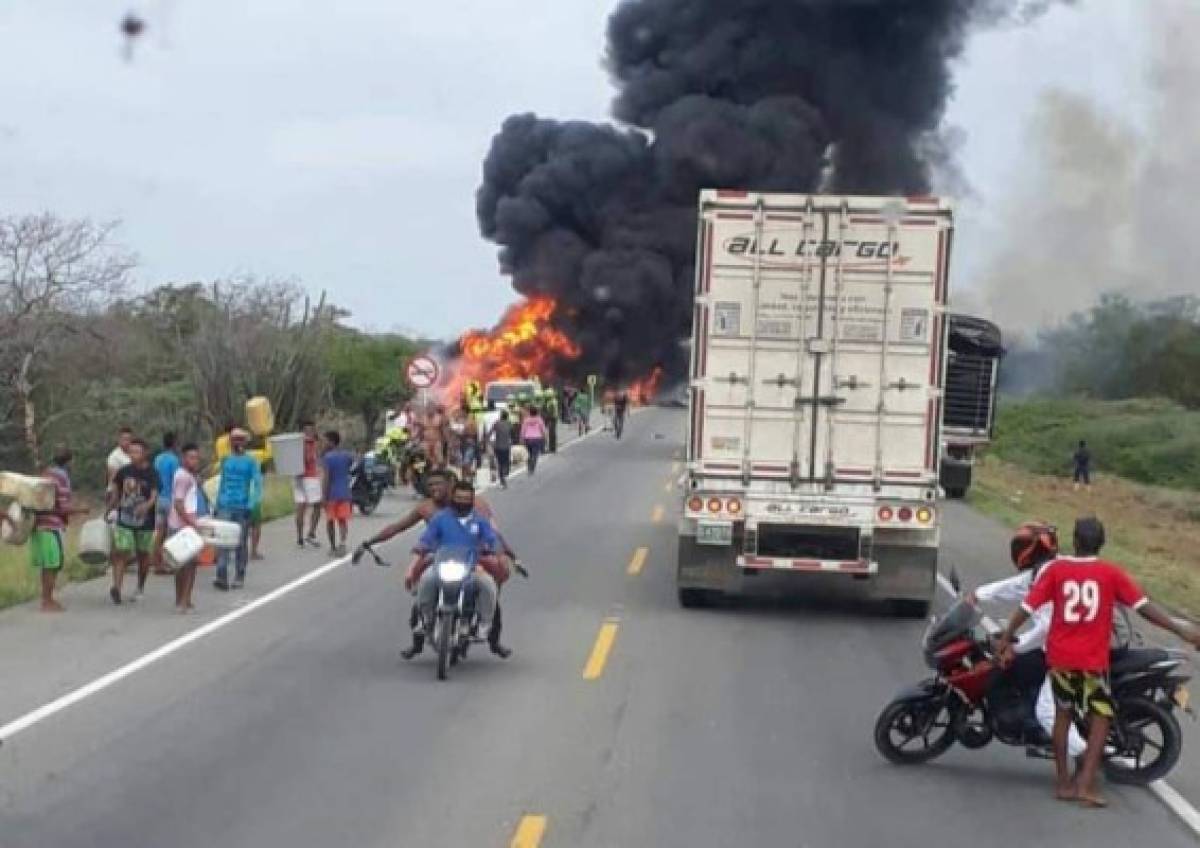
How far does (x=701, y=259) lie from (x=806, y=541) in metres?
2.67

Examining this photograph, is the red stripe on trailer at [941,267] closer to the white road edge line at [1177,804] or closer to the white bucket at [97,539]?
the white road edge line at [1177,804]

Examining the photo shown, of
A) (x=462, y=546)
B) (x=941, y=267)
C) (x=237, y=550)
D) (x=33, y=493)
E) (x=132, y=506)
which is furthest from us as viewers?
(x=237, y=550)

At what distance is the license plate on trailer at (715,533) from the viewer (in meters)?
15.5

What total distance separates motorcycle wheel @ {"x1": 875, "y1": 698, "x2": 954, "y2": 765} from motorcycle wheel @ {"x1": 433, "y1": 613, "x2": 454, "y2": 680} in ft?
11.3

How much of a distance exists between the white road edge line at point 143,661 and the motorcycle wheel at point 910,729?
468 centimetres

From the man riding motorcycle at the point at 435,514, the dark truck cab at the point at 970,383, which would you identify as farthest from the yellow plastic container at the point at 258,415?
the man riding motorcycle at the point at 435,514

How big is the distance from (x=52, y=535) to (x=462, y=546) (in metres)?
4.70

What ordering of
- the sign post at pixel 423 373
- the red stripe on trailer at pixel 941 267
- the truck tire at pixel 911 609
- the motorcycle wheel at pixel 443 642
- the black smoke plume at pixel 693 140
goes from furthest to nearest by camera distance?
the black smoke plume at pixel 693 140 < the sign post at pixel 423 373 < the truck tire at pixel 911 609 < the red stripe on trailer at pixel 941 267 < the motorcycle wheel at pixel 443 642

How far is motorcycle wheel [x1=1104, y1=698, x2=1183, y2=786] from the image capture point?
9.02 metres

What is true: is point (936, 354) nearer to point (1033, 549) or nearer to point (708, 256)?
point (708, 256)

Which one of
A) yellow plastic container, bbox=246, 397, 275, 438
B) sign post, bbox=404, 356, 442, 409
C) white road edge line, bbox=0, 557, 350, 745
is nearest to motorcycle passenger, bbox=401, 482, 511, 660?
white road edge line, bbox=0, 557, 350, 745

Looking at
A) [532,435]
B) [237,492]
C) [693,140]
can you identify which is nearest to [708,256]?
[237,492]

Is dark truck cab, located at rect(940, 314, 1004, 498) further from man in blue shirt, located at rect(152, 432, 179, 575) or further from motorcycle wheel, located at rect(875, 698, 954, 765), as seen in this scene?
motorcycle wheel, located at rect(875, 698, 954, 765)

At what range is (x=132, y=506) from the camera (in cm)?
1562
